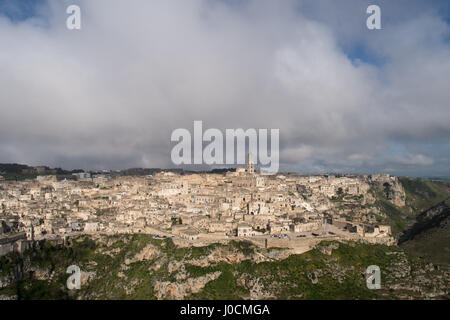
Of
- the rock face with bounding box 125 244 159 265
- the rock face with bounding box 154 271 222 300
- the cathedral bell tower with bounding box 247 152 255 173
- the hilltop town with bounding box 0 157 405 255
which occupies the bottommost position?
the rock face with bounding box 154 271 222 300

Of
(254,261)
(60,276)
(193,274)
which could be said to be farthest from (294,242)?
(60,276)

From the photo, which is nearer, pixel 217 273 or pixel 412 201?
pixel 217 273

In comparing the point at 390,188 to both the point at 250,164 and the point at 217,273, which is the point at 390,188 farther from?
the point at 217,273

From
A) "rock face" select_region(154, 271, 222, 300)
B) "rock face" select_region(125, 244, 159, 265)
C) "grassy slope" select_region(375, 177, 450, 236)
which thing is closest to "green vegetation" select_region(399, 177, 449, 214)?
"grassy slope" select_region(375, 177, 450, 236)

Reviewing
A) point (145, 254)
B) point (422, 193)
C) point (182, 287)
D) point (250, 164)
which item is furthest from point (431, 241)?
point (422, 193)

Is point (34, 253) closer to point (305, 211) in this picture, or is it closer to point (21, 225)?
point (21, 225)

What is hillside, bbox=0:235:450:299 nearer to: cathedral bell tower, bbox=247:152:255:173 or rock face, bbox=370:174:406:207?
cathedral bell tower, bbox=247:152:255:173

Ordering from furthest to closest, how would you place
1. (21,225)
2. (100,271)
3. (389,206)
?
(389,206), (21,225), (100,271)

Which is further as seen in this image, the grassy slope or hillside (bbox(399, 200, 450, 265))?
the grassy slope
